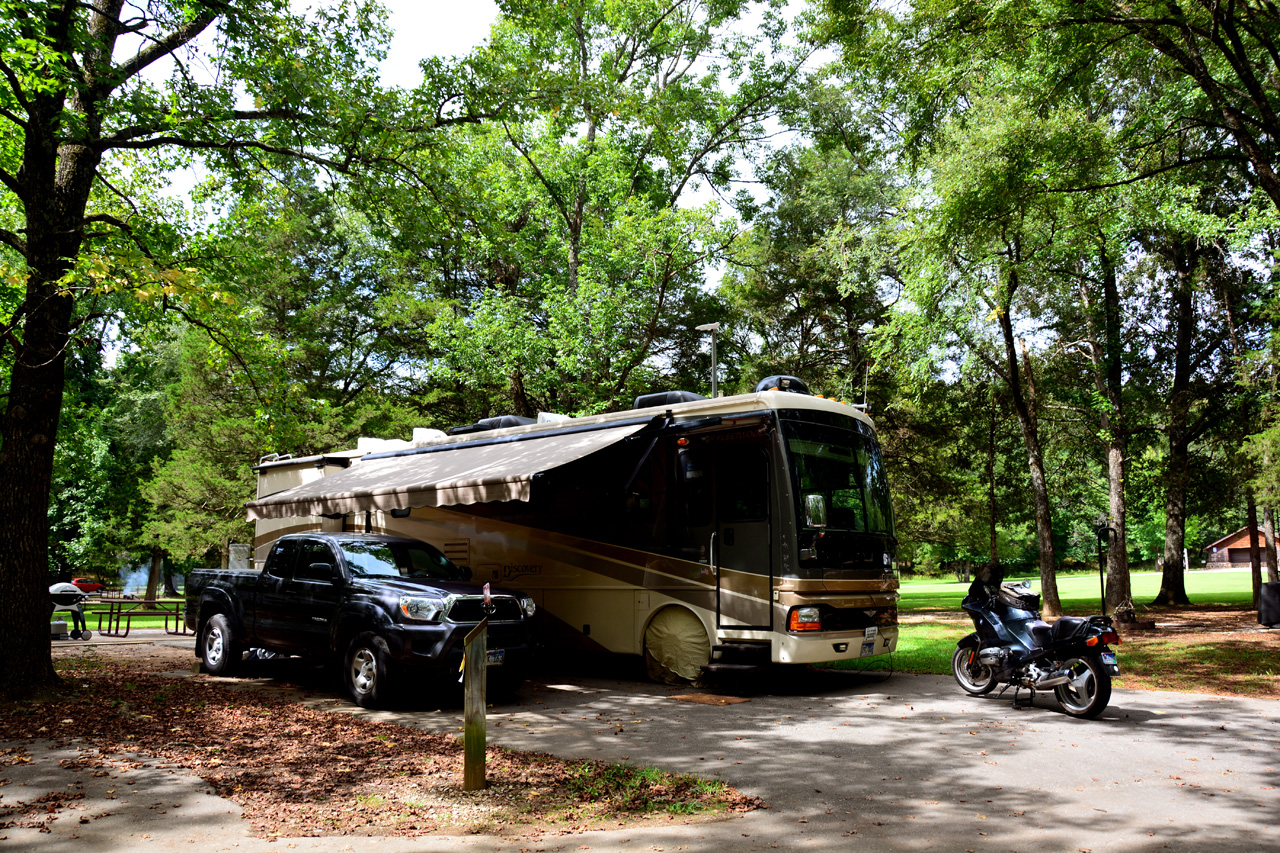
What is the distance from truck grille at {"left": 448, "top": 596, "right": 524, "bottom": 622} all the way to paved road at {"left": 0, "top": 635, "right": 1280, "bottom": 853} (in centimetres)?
97

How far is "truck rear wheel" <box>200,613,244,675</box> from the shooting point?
11383 mm

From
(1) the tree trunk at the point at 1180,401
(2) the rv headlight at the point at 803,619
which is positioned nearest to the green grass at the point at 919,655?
(2) the rv headlight at the point at 803,619

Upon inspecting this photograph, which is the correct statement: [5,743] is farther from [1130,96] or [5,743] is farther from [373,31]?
[1130,96]

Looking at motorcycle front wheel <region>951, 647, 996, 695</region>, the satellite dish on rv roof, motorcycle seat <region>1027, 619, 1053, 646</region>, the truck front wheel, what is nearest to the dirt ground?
the truck front wheel

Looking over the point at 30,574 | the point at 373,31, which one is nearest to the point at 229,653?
the point at 30,574

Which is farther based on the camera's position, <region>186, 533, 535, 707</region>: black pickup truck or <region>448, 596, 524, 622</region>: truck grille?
<region>448, 596, 524, 622</region>: truck grille

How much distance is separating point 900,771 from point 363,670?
5732 mm

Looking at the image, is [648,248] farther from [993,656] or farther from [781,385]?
[993,656]

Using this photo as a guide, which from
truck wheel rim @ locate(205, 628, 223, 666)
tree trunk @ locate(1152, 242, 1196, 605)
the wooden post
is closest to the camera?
the wooden post

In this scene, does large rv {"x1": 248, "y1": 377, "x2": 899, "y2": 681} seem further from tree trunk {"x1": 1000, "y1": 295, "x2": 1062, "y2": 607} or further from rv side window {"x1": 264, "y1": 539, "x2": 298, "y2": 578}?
tree trunk {"x1": 1000, "y1": 295, "x2": 1062, "y2": 607}

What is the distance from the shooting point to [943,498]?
82.3 ft

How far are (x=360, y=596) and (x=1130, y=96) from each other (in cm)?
2002

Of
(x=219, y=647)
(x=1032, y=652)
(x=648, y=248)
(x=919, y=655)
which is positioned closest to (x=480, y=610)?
(x=219, y=647)

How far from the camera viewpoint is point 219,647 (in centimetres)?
1157
